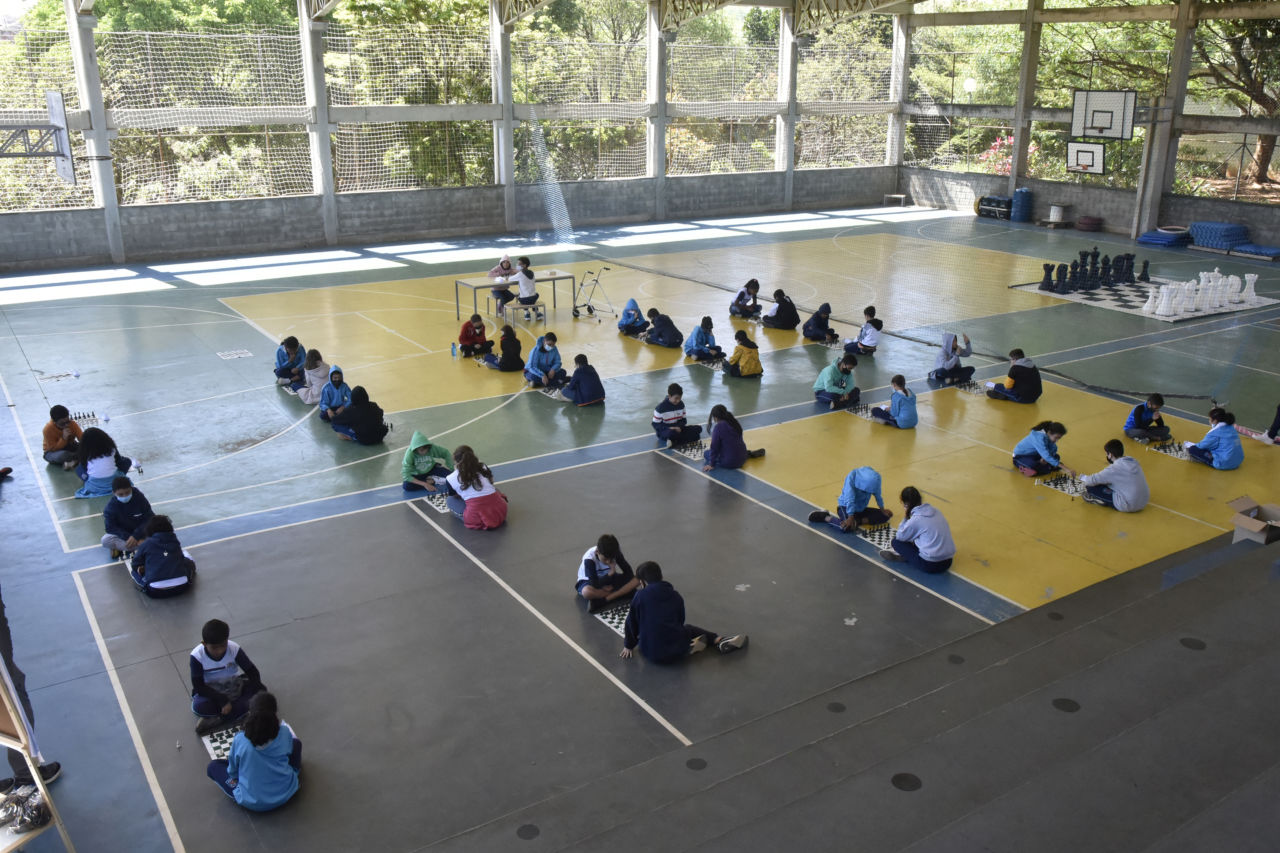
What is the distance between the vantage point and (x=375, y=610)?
31.0 feet

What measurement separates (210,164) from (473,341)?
1431 centimetres

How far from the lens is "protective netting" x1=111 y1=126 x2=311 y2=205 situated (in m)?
26.7

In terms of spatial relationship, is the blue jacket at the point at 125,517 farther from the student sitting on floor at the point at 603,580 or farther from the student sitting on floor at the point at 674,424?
the student sitting on floor at the point at 674,424

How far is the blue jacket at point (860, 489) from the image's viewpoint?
11000 millimetres

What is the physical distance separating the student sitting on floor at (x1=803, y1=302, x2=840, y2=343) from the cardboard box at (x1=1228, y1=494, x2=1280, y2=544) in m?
9.52

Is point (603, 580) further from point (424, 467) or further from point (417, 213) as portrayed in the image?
point (417, 213)

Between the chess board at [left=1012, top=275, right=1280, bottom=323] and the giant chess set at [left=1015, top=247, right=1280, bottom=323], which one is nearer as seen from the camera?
the giant chess set at [left=1015, top=247, right=1280, bottom=323]

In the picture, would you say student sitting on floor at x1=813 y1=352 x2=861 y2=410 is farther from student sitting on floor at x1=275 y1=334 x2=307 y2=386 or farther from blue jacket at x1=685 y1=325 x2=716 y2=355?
student sitting on floor at x1=275 y1=334 x2=307 y2=386

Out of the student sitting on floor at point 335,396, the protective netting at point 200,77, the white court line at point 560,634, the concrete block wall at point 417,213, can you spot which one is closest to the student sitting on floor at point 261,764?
the white court line at point 560,634

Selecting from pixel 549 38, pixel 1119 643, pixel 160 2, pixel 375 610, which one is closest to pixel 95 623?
pixel 375 610

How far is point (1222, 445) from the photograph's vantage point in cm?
1295

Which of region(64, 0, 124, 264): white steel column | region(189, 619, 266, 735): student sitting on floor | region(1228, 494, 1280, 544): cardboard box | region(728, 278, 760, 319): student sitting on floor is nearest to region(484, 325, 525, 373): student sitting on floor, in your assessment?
region(728, 278, 760, 319): student sitting on floor

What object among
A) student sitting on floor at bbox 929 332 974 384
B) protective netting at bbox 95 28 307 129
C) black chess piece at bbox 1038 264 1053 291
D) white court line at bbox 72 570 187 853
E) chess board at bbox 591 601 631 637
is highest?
protective netting at bbox 95 28 307 129

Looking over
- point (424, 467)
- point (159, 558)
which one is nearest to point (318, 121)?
point (424, 467)
